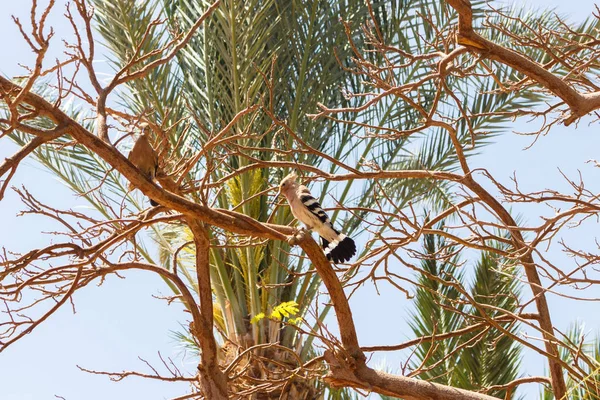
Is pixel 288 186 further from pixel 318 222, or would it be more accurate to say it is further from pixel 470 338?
pixel 470 338

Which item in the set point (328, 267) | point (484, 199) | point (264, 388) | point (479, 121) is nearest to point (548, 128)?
point (484, 199)

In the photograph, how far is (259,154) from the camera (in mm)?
8703

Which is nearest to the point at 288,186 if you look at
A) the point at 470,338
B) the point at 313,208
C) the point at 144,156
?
the point at 313,208

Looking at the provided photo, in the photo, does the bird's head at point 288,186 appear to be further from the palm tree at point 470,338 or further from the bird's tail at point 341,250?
the palm tree at point 470,338

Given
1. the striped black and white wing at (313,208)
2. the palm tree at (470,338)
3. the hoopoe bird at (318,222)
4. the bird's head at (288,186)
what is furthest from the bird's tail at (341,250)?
the palm tree at (470,338)

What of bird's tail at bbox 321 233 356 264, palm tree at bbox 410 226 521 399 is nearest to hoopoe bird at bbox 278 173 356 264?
bird's tail at bbox 321 233 356 264

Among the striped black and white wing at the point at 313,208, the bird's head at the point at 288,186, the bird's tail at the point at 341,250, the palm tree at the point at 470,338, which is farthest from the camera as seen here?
the palm tree at the point at 470,338

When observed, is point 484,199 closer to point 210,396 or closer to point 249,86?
point 210,396

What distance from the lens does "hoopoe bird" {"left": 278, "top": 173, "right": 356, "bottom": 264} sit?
18.1 feet

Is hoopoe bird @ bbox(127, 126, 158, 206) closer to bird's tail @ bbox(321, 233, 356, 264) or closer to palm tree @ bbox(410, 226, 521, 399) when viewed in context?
bird's tail @ bbox(321, 233, 356, 264)

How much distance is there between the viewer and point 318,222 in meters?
5.80

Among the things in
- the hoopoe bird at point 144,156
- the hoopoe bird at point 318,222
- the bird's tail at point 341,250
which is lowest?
the bird's tail at point 341,250

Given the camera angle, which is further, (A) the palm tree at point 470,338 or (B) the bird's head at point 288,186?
(A) the palm tree at point 470,338

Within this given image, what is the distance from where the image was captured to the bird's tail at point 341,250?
18.0 ft
